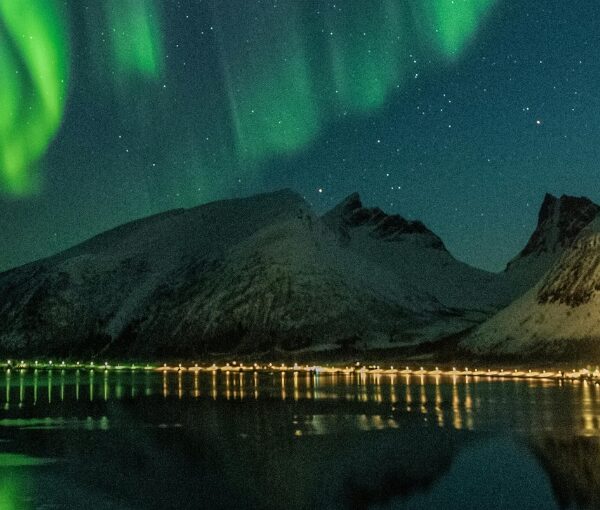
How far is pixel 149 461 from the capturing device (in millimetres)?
23531

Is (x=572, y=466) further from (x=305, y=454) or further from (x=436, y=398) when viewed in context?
(x=436, y=398)

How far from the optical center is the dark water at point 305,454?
18.2 metres

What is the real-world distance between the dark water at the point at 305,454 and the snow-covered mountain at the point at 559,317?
52.8 metres

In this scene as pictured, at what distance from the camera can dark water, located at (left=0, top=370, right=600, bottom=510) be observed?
18172 millimetres

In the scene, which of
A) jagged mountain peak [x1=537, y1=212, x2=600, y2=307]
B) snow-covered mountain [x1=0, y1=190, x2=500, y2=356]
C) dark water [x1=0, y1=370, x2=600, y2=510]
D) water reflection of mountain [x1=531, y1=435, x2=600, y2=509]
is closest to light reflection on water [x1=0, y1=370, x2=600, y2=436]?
dark water [x1=0, y1=370, x2=600, y2=510]

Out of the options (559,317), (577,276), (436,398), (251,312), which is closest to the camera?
(436,398)

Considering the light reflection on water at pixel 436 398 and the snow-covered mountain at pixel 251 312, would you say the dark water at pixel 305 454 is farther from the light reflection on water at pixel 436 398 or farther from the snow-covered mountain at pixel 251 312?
the snow-covered mountain at pixel 251 312

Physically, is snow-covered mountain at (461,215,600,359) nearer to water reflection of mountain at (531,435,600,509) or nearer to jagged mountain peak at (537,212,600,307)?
jagged mountain peak at (537,212,600,307)

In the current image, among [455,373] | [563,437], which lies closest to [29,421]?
[563,437]

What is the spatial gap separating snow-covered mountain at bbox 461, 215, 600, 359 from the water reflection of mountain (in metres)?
67.5

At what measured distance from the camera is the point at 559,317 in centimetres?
10362

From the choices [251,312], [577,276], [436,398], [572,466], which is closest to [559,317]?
[577,276]

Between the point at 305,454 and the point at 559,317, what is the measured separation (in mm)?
84355

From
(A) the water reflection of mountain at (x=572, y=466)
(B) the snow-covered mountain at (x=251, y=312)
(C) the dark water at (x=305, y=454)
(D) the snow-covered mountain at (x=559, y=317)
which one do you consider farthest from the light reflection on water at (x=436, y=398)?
(B) the snow-covered mountain at (x=251, y=312)
